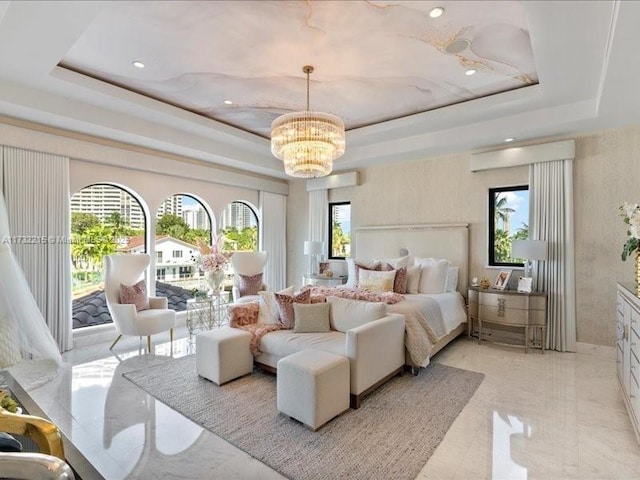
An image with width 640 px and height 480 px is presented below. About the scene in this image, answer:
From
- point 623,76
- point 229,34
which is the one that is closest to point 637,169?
point 623,76

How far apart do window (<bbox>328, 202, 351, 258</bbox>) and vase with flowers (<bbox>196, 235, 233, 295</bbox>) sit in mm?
2515

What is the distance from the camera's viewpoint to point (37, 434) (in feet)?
3.57

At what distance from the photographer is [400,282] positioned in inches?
187

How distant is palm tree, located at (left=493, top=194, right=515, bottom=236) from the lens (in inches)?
194

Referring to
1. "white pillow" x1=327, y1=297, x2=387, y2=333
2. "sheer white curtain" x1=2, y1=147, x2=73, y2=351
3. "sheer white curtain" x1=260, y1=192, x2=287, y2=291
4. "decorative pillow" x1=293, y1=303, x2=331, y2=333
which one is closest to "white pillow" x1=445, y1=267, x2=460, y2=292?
"white pillow" x1=327, y1=297, x2=387, y2=333

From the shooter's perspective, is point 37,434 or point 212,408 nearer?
point 37,434

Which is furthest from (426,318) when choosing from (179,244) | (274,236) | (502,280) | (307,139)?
(179,244)

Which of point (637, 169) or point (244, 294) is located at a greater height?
point (637, 169)

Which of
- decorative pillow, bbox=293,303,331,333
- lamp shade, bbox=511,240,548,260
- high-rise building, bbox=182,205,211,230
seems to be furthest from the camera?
high-rise building, bbox=182,205,211,230

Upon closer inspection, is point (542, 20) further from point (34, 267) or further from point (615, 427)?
point (34, 267)

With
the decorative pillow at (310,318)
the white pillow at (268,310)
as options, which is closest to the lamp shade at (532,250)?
the decorative pillow at (310,318)

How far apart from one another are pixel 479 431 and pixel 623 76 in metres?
3.26

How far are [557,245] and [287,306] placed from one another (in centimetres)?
358

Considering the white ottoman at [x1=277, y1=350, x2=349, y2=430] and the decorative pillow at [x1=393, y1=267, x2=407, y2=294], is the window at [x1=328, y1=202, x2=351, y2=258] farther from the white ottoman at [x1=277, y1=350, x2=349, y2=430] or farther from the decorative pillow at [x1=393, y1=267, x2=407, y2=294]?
the white ottoman at [x1=277, y1=350, x2=349, y2=430]
